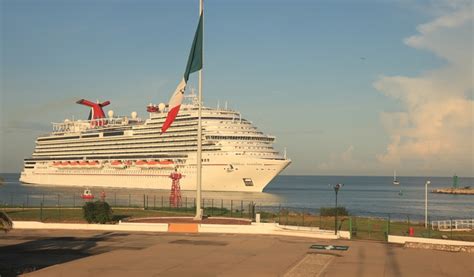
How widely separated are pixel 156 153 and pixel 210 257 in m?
75.7

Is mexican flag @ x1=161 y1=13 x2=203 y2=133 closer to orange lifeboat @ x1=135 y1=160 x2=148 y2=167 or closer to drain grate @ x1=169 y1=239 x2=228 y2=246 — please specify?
drain grate @ x1=169 y1=239 x2=228 y2=246

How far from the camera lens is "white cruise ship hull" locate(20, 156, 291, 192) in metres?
85.4

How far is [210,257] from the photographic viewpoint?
21.2 metres

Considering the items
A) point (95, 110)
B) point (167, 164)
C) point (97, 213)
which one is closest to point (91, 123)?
point (95, 110)

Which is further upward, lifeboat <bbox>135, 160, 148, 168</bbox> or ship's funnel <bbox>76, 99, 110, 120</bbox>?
ship's funnel <bbox>76, 99, 110, 120</bbox>

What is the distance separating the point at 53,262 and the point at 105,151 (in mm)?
88562

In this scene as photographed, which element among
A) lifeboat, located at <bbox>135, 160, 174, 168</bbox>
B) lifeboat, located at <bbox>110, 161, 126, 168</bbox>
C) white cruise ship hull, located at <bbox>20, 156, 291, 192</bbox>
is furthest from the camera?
lifeboat, located at <bbox>110, 161, 126, 168</bbox>

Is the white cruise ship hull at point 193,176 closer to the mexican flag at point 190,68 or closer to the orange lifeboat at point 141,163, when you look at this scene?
the orange lifeboat at point 141,163

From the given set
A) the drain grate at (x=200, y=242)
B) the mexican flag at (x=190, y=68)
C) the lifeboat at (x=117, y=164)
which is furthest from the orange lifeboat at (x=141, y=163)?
the drain grate at (x=200, y=242)

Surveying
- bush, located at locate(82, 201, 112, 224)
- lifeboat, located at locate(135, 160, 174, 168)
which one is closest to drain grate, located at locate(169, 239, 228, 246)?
bush, located at locate(82, 201, 112, 224)

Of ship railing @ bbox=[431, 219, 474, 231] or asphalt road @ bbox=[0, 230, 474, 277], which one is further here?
ship railing @ bbox=[431, 219, 474, 231]

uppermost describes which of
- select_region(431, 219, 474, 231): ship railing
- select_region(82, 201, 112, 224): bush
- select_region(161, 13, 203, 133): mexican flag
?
select_region(161, 13, 203, 133): mexican flag

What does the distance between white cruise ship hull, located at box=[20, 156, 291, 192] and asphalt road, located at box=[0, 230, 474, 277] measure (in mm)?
57169

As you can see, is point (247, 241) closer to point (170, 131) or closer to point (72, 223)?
point (72, 223)
